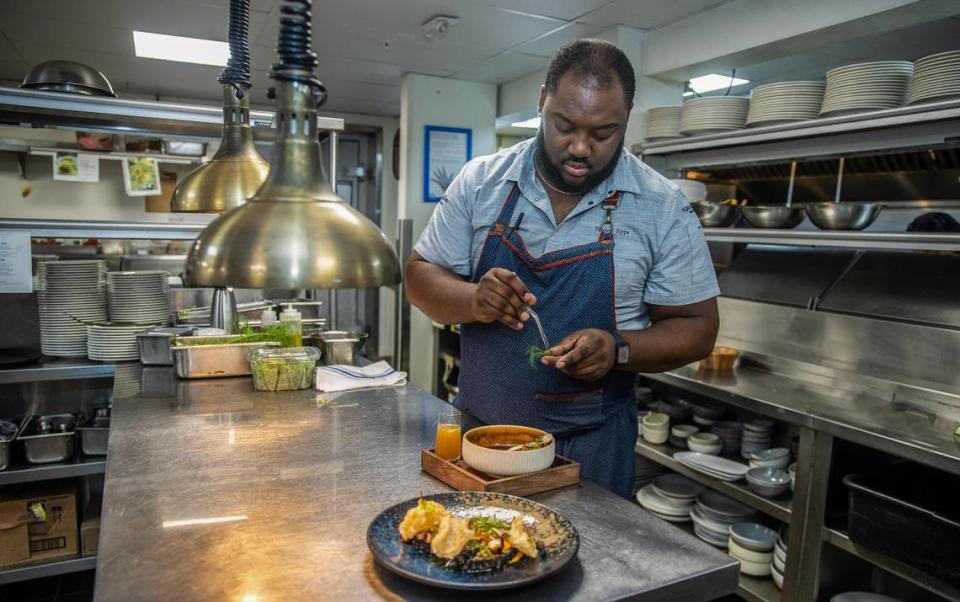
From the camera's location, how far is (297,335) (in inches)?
110

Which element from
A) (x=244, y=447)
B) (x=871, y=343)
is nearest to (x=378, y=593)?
(x=244, y=447)

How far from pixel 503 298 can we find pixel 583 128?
21.0 inches

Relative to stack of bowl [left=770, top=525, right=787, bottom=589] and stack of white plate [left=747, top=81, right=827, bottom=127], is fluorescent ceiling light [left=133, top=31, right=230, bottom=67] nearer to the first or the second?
stack of white plate [left=747, top=81, right=827, bottom=127]

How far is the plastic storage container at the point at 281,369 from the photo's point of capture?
2.38 meters

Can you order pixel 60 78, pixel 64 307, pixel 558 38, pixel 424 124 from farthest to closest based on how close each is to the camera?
1. pixel 424 124
2. pixel 558 38
3. pixel 64 307
4. pixel 60 78

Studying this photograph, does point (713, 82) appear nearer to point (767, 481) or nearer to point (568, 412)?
point (767, 481)

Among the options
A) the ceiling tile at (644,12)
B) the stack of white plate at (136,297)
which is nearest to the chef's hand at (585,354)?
the stack of white plate at (136,297)

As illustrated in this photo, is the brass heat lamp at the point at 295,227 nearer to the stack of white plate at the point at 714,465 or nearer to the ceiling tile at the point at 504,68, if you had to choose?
the stack of white plate at the point at 714,465

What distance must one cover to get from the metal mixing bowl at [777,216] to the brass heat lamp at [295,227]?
2769 millimetres

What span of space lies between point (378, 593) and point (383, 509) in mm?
322

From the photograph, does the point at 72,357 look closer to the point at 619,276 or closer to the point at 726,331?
the point at 619,276

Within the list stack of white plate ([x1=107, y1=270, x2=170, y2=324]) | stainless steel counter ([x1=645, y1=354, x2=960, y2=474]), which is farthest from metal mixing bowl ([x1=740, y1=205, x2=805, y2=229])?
stack of white plate ([x1=107, y1=270, x2=170, y2=324])

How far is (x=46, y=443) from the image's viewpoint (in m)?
2.73

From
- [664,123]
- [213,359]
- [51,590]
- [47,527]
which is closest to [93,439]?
[47,527]
